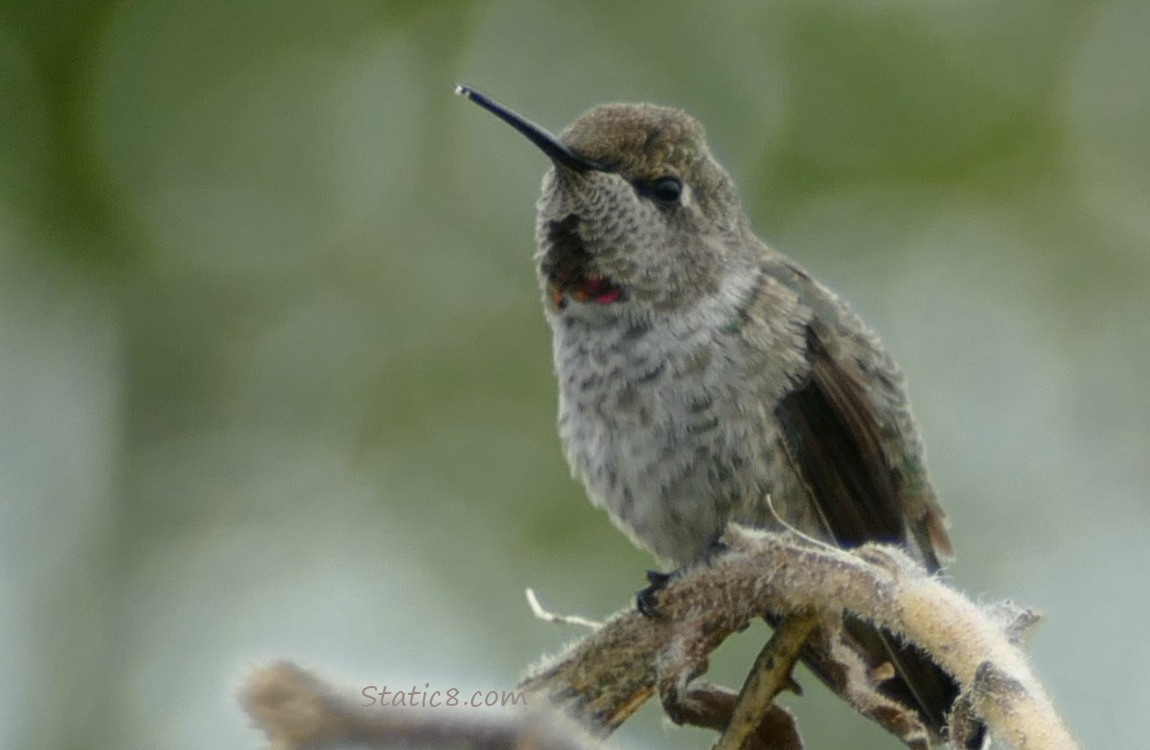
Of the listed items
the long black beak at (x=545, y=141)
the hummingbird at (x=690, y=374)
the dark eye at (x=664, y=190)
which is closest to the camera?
the long black beak at (x=545, y=141)

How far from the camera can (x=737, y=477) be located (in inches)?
143

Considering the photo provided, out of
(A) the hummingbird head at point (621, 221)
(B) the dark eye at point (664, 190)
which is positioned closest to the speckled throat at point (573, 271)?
(A) the hummingbird head at point (621, 221)

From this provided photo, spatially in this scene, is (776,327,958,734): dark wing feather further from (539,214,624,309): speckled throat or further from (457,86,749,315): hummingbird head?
(539,214,624,309): speckled throat

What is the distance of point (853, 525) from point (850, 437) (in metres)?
0.25

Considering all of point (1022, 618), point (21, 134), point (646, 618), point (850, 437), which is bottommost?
point (1022, 618)

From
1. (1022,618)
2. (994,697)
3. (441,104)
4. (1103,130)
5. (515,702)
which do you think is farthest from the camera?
(441,104)

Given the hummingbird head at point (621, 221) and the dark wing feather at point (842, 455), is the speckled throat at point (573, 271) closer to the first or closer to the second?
the hummingbird head at point (621, 221)

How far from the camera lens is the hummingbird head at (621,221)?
377 cm

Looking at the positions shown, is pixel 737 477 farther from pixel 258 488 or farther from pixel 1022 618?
pixel 258 488

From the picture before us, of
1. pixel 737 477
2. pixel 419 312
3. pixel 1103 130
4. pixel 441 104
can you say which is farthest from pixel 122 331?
pixel 1103 130

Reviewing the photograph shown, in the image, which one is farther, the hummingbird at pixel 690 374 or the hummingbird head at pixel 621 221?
the hummingbird head at pixel 621 221

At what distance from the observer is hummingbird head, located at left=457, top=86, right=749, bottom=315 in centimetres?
377

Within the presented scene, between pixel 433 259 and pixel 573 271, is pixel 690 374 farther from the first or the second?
pixel 433 259

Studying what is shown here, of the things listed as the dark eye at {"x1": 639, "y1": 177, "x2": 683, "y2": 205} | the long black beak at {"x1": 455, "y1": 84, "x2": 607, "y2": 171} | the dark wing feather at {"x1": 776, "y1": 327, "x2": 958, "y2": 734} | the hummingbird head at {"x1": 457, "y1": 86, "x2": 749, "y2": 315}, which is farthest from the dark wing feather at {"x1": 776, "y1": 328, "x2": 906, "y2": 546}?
the long black beak at {"x1": 455, "y1": 84, "x2": 607, "y2": 171}
